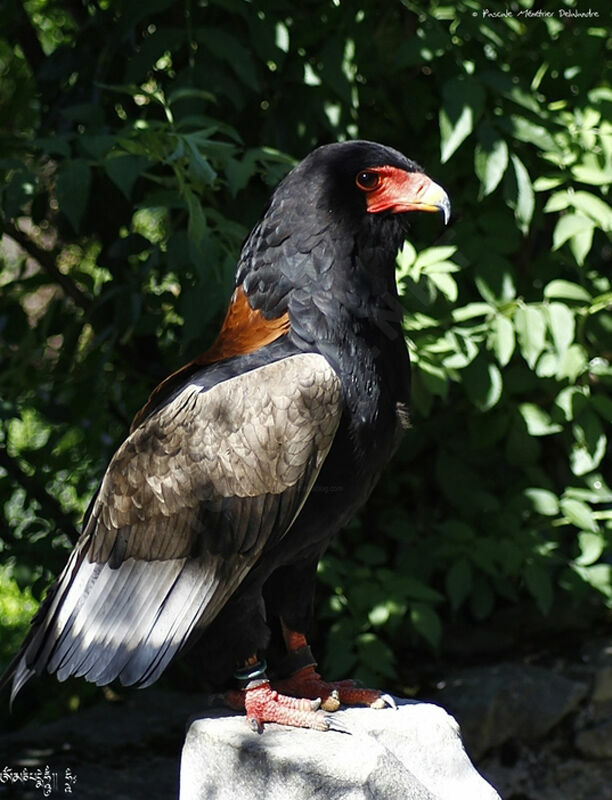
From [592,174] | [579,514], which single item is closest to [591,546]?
[579,514]

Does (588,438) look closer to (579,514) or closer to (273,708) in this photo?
(579,514)

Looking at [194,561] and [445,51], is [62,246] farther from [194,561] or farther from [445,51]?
[194,561]

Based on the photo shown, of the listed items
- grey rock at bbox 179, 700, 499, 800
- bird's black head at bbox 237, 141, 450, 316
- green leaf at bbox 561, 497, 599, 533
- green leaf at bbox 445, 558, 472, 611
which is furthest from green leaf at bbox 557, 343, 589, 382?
grey rock at bbox 179, 700, 499, 800

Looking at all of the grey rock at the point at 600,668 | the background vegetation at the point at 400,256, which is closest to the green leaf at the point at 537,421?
the background vegetation at the point at 400,256

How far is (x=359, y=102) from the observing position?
382 centimetres

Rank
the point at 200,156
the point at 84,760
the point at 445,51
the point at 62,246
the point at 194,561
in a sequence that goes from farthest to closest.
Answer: the point at 62,246 < the point at 84,760 < the point at 445,51 < the point at 200,156 < the point at 194,561

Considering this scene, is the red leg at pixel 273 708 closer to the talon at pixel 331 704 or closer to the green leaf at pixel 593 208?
the talon at pixel 331 704

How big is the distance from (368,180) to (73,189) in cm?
86

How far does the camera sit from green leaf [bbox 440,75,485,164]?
3279mm

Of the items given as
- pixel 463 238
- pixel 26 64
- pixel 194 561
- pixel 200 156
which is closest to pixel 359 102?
pixel 463 238

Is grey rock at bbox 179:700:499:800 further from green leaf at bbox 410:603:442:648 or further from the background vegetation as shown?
the background vegetation

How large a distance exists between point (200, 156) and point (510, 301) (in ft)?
4.10

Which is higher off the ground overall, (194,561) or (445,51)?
(445,51)

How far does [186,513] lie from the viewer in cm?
257
